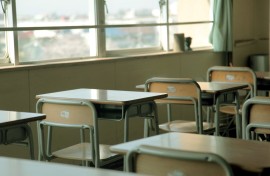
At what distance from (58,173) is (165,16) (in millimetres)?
5281

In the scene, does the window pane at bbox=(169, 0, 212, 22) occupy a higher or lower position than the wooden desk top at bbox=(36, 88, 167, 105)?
higher

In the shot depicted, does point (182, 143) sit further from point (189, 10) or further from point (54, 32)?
point (189, 10)

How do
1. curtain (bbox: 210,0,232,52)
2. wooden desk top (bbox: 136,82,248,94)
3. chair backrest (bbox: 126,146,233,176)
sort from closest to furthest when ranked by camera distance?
chair backrest (bbox: 126,146,233,176), wooden desk top (bbox: 136,82,248,94), curtain (bbox: 210,0,232,52)

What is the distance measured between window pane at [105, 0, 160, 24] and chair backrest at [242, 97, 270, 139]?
2967 mm

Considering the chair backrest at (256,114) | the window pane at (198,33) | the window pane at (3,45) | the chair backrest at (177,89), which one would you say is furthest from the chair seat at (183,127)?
the window pane at (198,33)

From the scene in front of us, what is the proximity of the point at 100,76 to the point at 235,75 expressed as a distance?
1.31 metres

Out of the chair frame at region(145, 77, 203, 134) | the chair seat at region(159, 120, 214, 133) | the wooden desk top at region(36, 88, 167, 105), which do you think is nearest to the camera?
the wooden desk top at region(36, 88, 167, 105)

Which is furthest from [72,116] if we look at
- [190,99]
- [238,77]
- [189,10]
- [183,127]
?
[189,10]

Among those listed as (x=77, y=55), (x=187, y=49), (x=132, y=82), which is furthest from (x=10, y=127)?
(x=187, y=49)

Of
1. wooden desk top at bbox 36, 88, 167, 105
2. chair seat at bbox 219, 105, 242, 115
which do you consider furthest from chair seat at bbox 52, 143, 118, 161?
chair seat at bbox 219, 105, 242, 115

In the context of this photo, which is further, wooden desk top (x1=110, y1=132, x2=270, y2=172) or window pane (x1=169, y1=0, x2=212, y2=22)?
window pane (x1=169, y1=0, x2=212, y2=22)

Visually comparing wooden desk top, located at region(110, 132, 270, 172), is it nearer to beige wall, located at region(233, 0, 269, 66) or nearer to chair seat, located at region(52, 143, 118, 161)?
chair seat, located at region(52, 143, 118, 161)

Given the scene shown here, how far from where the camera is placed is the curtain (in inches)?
292

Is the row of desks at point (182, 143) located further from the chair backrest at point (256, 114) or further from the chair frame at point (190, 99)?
the chair backrest at point (256, 114)
